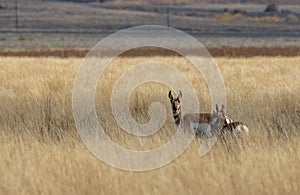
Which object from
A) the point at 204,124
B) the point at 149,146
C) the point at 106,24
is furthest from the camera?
the point at 106,24

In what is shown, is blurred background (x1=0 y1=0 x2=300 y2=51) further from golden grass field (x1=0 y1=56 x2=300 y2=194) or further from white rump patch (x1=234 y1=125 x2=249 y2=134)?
white rump patch (x1=234 y1=125 x2=249 y2=134)

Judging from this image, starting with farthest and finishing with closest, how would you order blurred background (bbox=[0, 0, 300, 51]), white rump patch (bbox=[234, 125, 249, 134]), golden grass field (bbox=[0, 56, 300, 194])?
blurred background (bbox=[0, 0, 300, 51]), white rump patch (bbox=[234, 125, 249, 134]), golden grass field (bbox=[0, 56, 300, 194])

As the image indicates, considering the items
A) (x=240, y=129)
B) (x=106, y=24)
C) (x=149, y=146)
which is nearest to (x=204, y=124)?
(x=240, y=129)

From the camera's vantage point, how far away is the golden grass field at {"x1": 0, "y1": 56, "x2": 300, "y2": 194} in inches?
319

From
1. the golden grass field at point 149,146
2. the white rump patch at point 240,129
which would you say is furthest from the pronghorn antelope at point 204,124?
the golden grass field at point 149,146

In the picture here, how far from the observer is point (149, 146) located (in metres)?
10.2

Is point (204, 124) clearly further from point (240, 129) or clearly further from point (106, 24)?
point (106, 24)

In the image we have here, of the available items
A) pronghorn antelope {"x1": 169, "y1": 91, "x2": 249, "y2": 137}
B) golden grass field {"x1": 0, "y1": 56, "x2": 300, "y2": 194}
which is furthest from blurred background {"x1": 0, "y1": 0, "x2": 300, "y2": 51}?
pronghorn antelope {"x1": 169, "y1": 91, "x2": 249, "y2": 137}

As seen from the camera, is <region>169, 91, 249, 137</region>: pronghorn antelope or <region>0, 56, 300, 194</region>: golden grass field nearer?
<region>0, 56, 300, 194</region>: golden grass field

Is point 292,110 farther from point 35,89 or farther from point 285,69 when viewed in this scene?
point 285,69

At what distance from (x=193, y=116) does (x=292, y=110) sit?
11.0 ft

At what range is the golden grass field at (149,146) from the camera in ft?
26.6

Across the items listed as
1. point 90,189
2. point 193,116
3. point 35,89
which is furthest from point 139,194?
point 35,89

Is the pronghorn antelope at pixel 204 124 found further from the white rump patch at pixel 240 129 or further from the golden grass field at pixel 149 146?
the golden grass field at pixel 149 146
